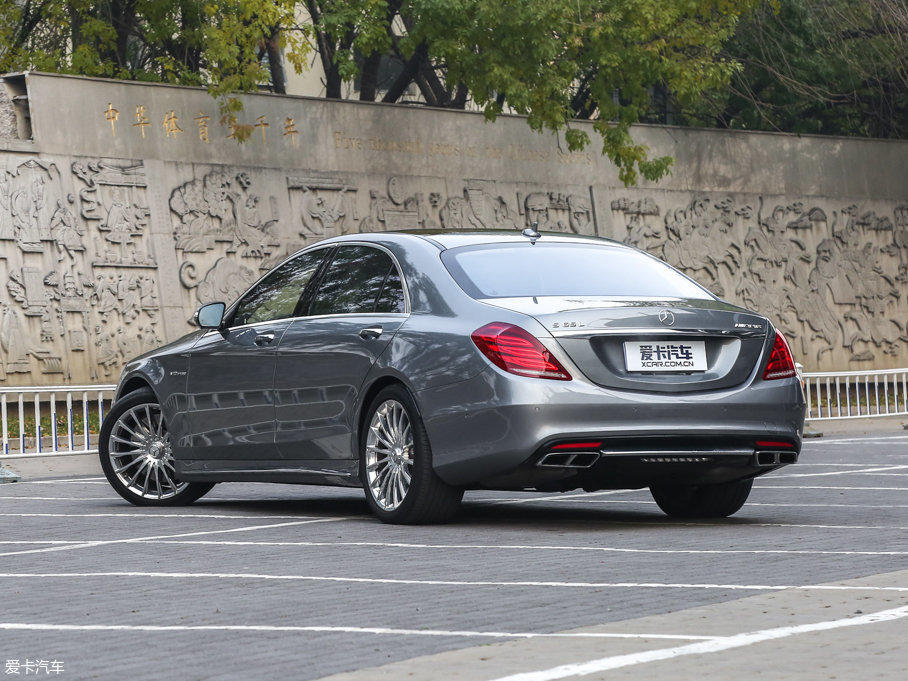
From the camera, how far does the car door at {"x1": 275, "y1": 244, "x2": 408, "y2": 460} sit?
9930 millimetres

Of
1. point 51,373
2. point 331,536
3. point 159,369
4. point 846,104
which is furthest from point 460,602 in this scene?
point 846,104

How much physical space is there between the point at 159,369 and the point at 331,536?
276cm

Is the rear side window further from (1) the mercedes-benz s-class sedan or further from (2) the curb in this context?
(2) the curb

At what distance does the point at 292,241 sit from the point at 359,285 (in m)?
15.4

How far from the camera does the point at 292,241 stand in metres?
25.6

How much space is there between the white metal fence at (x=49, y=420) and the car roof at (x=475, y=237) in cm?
911

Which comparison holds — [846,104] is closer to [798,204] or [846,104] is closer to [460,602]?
[798,204]

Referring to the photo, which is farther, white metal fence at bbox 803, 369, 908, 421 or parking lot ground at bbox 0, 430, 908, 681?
white metal fence at bbox 803, 369, 908, 421

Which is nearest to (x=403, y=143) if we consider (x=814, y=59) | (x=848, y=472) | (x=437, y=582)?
(x=814, y=59)

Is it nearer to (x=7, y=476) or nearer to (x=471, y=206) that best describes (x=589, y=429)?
(x=7, y=476)

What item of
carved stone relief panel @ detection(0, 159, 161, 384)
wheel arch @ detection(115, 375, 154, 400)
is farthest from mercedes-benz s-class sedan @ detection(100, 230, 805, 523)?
carved stone relief panel @ detection(0, 159, 161, 384)

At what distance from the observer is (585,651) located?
5402mm

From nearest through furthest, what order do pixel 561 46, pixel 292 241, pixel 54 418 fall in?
pixel 54 418, pixel 292 241, pixel 561 46

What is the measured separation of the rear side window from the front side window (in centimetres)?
21
